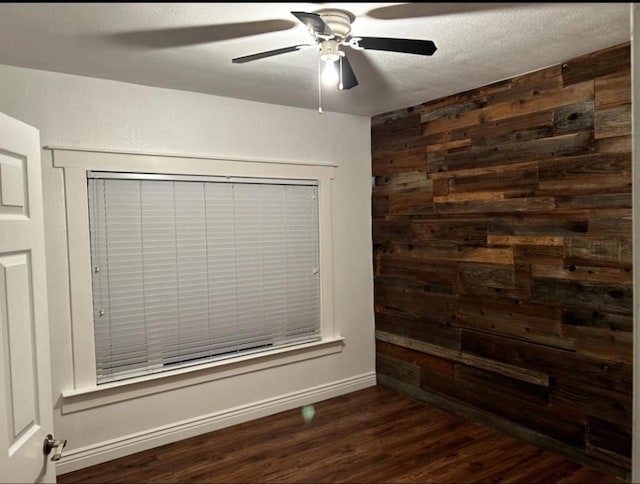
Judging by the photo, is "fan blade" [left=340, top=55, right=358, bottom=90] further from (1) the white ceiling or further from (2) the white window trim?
(2) the white window trim

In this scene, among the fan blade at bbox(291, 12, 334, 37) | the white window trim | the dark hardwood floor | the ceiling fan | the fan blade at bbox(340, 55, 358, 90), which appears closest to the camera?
the fan blade at bbox(291, 12, 334, 37)

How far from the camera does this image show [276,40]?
2.47 meters

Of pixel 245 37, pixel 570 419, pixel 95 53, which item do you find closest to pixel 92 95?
pixel 95 53

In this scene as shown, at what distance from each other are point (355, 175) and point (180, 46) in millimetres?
2054

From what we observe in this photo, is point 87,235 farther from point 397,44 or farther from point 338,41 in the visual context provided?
point 397,44

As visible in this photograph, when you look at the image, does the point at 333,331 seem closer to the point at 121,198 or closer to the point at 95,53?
the point at 121,198

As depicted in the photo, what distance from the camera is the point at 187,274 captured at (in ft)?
11.1

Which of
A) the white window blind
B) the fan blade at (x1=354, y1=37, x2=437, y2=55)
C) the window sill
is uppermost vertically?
A: the fan blade at (x1=354, y1=37, x2=437, y2=55)

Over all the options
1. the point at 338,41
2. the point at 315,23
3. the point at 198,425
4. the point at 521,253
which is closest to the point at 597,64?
the point at 521,253

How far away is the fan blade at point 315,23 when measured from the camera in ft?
5.98

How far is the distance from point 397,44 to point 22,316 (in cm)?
178

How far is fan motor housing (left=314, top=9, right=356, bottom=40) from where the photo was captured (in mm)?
2072

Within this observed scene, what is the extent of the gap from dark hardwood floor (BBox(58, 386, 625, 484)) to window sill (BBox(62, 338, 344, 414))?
1.30 feet

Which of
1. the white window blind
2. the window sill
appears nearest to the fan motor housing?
the white window blind
